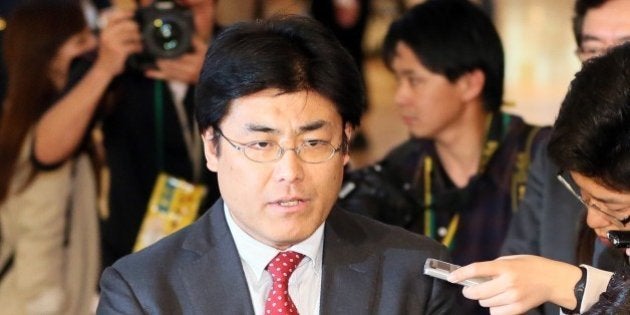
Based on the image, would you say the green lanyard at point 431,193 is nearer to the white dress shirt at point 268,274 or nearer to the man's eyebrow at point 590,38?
the man's eyebrow at point 590,38

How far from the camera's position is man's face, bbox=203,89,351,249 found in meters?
2.09

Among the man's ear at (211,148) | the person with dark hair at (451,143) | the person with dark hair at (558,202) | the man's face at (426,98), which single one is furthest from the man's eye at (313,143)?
the man's face at (426,98)

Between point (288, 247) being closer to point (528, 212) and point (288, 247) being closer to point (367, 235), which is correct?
point (367, 235)

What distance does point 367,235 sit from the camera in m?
2.30

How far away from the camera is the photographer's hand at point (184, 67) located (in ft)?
12.1

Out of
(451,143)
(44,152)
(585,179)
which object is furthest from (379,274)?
(44,152)

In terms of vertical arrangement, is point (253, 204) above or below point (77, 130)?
above

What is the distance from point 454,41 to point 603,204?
1373 mm

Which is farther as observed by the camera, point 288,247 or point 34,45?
point 34,45

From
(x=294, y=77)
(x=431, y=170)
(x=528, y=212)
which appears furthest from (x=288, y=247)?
(x=431, y=170)

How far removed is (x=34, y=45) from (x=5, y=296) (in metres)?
0.79

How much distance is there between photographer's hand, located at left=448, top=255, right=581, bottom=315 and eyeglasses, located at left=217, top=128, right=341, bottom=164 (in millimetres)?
313

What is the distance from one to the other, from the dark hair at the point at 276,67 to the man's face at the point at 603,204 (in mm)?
439

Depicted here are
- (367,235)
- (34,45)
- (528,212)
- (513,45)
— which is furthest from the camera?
(513,45)
